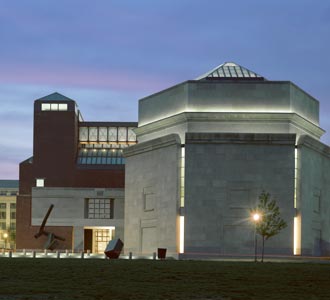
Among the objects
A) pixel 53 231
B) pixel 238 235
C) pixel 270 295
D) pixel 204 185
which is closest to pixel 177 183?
pixel 204 185

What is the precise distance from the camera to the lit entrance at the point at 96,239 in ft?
396

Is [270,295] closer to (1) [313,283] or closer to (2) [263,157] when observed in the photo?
(1) [313,283]

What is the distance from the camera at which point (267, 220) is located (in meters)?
78.0

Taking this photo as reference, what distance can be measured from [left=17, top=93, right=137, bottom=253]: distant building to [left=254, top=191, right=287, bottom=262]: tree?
133 feet

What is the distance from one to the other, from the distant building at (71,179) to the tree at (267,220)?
40567mm

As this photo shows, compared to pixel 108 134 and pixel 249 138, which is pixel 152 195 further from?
pixel 108 134

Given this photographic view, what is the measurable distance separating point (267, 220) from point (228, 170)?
32.8 feet

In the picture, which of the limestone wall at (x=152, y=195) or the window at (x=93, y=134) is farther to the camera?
the window at (x=93, y=134)

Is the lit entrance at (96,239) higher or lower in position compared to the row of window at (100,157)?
lower

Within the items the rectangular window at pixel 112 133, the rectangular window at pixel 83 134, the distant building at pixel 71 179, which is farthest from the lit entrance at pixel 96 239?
the rectangular window at pixel 112 133

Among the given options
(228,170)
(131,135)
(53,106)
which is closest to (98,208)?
(53,106)

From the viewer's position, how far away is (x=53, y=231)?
118 metres

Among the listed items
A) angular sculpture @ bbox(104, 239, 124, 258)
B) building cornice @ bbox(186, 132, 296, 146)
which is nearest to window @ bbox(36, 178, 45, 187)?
building cornice @ bbox(186, 132, 296, 146)

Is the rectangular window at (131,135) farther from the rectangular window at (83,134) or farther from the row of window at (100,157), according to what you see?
the rectangular window at (83,134)
